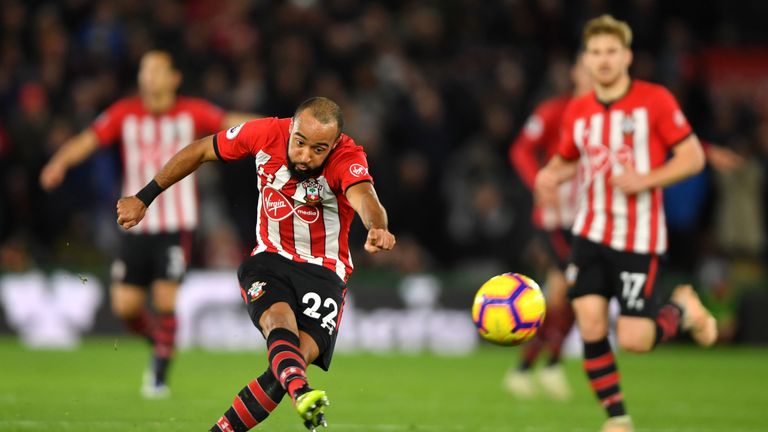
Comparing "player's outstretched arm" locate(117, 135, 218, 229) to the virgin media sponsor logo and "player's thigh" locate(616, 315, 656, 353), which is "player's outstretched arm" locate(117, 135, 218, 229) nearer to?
the virgin media sponsor logo

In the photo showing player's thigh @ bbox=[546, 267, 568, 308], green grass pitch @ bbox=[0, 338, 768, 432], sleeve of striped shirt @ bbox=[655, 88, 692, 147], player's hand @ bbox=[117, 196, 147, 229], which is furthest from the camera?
player's thigh @ bbox=[546, 267, 568, 308]

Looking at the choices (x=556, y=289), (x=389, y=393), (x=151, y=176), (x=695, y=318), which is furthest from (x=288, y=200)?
(x=556, y=289)

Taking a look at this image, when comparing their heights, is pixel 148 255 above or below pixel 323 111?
above

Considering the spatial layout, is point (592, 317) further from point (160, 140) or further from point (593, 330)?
point (160, 140)

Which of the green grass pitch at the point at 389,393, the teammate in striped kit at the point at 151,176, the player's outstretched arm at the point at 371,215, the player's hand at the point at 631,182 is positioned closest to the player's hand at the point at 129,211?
the player's outstretched arm at the point at 371,215

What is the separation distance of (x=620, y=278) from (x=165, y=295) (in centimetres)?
407

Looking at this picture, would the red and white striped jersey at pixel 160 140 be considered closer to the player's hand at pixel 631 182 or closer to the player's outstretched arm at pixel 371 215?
the player's hand at pixel 631 182

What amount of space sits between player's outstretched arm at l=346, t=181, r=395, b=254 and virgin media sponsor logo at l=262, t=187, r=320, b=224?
0.38m

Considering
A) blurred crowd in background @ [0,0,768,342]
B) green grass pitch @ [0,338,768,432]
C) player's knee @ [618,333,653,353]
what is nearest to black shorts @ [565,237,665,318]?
player's knee @ [618,333,653,353]

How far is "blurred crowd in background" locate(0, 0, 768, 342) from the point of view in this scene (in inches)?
607

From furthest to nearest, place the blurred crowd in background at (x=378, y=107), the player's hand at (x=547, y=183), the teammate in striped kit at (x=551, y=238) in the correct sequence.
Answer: the blurred crowd in background at (x=378, y=107) < the teammate in striped kit at (x=551, y=238) < the player's hand at (x=547, y=183)

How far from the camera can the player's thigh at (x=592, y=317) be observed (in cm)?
758

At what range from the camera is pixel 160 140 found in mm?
10461

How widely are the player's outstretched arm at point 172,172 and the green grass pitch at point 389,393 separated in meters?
1.47
